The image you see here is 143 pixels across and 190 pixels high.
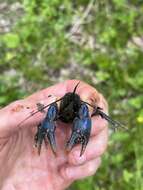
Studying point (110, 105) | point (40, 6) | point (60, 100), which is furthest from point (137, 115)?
point (60, 100)

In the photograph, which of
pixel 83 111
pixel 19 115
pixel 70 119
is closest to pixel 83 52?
pixel 19 115

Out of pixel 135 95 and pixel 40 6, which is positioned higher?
pixel 40 6

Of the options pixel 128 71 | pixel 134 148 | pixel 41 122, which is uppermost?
pixel 41 122

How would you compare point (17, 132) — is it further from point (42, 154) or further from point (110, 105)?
point (110, 105)

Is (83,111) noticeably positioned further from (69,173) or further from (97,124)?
(69,173)

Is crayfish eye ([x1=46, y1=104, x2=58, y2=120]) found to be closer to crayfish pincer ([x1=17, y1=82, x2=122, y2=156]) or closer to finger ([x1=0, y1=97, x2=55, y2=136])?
crayfish pincer ([x1=17, y1=82, x2=122, y2=156])

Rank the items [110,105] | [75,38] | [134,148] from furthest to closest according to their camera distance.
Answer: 1. [75,38]
2. [110,105]
3. [134,148]
